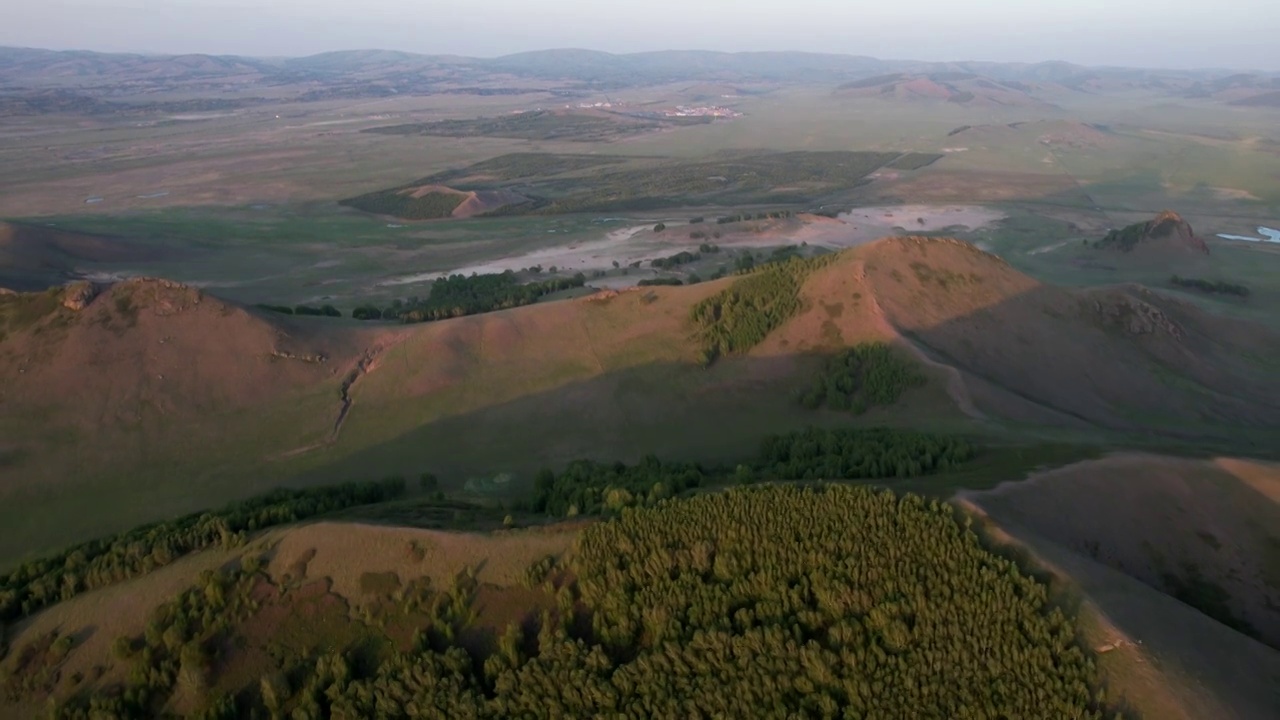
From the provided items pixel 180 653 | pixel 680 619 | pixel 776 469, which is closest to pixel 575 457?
pixel 776 469

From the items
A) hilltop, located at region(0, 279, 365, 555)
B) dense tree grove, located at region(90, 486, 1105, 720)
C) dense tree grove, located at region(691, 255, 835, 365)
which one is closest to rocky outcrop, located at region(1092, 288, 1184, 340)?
dense tree grove, located at region(691, 255, 835, 365)

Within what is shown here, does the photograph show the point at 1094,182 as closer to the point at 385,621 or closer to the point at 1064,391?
the point at 1064,391

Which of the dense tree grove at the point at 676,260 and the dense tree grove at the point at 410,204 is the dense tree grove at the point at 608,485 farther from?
the dense tree grove at the point at 410,204

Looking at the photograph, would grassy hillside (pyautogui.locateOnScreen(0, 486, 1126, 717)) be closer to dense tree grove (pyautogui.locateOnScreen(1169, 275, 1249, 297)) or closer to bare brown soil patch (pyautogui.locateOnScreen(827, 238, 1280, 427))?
bare brown soil patch (pyautogui.locateOnScreen(827, 238, 1280, 427))

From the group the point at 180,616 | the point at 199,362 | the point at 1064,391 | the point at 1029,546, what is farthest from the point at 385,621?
the point at 1064,391

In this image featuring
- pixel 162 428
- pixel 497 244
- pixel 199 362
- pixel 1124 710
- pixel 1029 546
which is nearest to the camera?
pixel 1124 710

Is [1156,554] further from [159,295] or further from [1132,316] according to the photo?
[159,295]
